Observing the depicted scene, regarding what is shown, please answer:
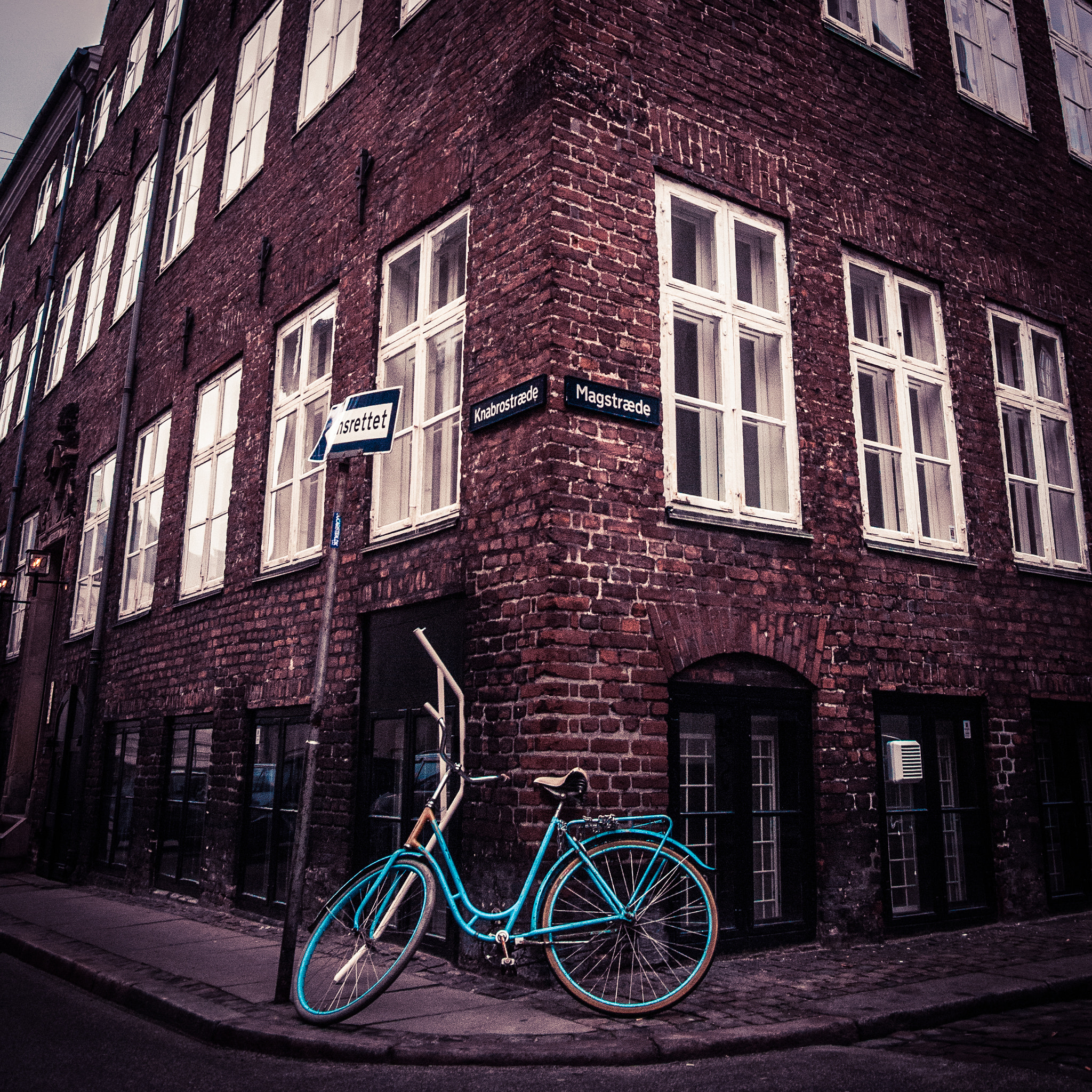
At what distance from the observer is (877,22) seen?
29.1 feet

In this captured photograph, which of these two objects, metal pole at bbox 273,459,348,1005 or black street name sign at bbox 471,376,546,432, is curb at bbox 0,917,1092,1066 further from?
black street name sign at bbox 471,376,546,432

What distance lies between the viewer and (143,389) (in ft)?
43.3

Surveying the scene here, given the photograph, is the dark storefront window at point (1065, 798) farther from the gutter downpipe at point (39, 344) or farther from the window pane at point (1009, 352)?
the gutter downpipe at point (39, 344)

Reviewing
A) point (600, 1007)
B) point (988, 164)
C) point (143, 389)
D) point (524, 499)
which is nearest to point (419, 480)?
point (524, 499)

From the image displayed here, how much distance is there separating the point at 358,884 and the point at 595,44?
563 cm

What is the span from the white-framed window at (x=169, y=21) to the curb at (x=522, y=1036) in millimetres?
14580

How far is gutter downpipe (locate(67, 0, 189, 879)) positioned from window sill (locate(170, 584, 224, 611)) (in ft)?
7.78

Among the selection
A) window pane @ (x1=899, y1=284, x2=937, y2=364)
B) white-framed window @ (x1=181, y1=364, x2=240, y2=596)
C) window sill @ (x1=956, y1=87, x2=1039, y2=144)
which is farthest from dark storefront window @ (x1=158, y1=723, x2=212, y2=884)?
window sill @ (x1=956, y1=87, x2=1039, y2=144)

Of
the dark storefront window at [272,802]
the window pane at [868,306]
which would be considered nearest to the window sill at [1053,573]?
the window pane at [868,306]

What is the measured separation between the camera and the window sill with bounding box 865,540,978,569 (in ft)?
24.7

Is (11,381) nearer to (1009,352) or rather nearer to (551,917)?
(1009,352)

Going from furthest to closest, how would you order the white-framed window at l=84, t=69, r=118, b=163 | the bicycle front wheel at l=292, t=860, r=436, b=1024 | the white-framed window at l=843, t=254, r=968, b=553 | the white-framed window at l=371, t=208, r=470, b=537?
the white-framed window at l=84, t=69, r=118, b=163 → the white-framed window at l=843, t=254, r=968, b=553 → the white-framed window at l=371, t=208, r=470, b=537 → the bicycle front wheel at l=292, t=860, r=436, b=1024

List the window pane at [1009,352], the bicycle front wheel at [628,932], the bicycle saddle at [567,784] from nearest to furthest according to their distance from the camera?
the bicycle front wheel at [628,932]
the bicycle saddle at [567,784]
the window pane at [1009,352]

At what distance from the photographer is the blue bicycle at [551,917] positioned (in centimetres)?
469
